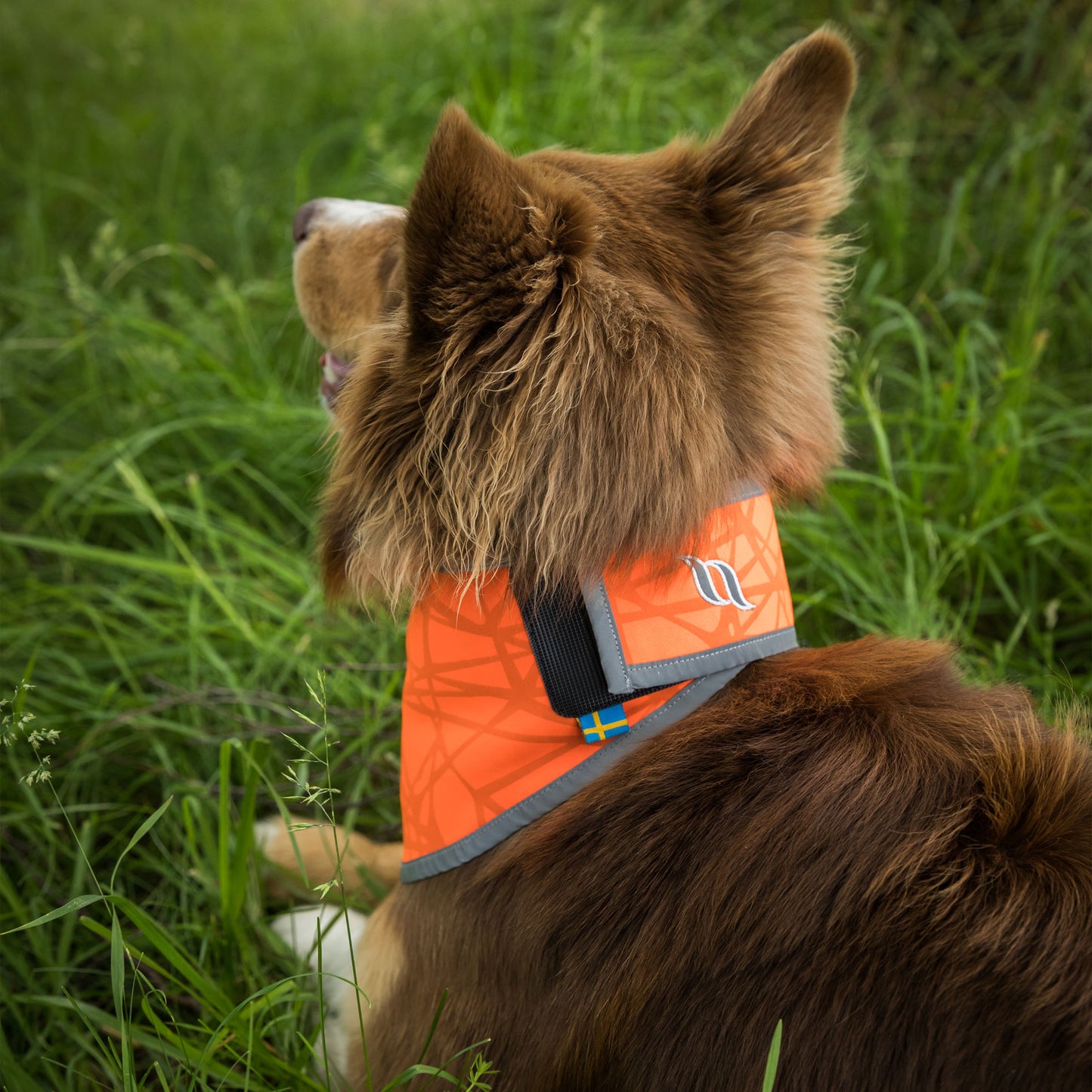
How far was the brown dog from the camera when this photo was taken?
1116 millimetres

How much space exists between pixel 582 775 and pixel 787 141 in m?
1.27

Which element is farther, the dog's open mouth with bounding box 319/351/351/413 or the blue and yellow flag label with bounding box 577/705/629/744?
the dog's open mouth with bounding box 319/351/351/413

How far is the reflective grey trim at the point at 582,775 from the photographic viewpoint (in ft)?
4.59

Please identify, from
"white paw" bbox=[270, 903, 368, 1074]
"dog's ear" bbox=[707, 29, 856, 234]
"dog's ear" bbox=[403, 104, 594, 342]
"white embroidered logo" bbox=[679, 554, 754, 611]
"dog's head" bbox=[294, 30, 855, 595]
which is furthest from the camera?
"white paw" bbox=[270, 903, 368, 1074]

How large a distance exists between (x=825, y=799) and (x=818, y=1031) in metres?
0.29

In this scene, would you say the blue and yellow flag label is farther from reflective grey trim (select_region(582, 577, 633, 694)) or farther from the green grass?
the green grass

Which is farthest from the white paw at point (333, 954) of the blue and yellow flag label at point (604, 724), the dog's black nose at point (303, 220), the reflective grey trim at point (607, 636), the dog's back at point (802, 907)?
the dog's black nose at point (303, 220)

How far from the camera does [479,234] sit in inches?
49.6

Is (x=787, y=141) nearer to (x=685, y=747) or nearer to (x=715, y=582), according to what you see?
(x=715, y=582)

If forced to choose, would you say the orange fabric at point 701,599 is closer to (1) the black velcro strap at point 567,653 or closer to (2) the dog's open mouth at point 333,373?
(1) the black velcro strap at point 567,653

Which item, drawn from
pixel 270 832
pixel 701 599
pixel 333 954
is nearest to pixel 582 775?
pixel 701 599

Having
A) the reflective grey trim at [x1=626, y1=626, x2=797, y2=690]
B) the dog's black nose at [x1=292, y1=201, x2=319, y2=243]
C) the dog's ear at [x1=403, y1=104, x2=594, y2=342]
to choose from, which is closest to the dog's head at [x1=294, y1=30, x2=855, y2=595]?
the dog's ear at [x1=403, y1=104, x2=594, y2=342]

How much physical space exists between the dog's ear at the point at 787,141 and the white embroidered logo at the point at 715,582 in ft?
2.21

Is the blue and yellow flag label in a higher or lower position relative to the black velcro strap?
lower
